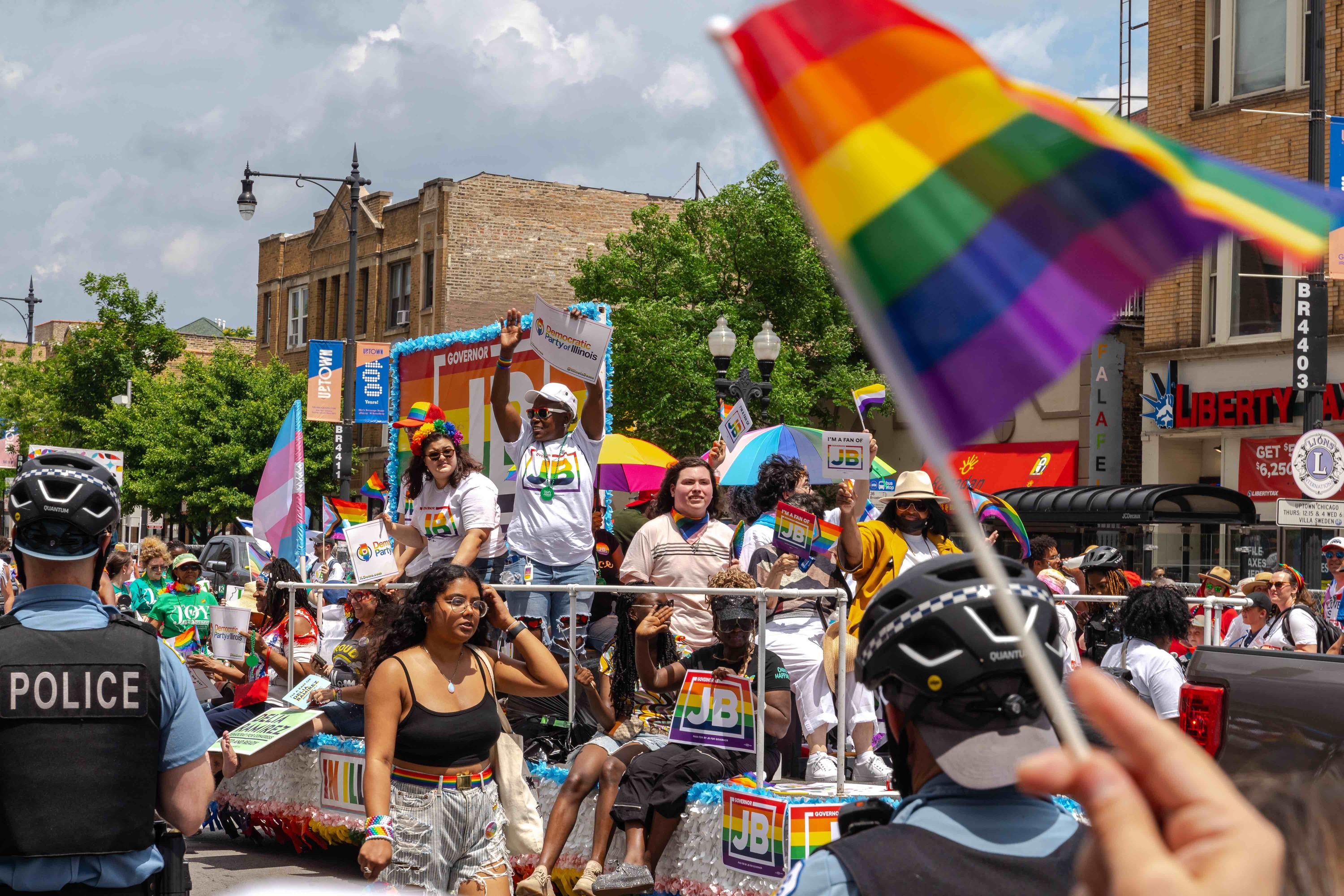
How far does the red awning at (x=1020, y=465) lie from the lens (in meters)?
28.1

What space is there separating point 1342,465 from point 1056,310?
1345cm

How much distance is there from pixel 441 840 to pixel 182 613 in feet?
27.7

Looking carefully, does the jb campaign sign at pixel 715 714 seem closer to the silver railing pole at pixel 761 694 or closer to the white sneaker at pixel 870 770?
the silver railing pole at pixel 761 694

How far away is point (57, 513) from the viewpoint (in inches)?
141

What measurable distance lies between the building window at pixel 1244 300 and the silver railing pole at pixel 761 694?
1929 centimetres

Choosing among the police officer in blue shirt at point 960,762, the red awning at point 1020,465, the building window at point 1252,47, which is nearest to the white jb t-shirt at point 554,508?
the police officer in blue shirt at point 960,762

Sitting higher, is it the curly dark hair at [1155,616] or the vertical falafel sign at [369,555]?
the vertical falafel sign at [369,555]

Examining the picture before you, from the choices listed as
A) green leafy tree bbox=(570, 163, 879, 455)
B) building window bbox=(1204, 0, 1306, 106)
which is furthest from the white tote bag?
green leafy tree bbox=(570, 163, 879, 455)

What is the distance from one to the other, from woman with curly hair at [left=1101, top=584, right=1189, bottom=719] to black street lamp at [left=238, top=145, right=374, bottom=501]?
19544mm

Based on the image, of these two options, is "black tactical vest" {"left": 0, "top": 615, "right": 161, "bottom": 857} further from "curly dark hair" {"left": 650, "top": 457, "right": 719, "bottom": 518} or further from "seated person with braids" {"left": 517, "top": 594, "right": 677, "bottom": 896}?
"curly dark hair" {"left": 650, "top": 457, "right": 719, "bottom": 518}

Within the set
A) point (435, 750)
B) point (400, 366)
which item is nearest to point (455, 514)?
point (435, 750)

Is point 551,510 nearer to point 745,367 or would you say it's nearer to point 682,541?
point 682,541

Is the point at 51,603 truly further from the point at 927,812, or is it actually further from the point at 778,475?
the point at 778,475

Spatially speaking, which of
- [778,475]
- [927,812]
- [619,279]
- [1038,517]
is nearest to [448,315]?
[619,279]
